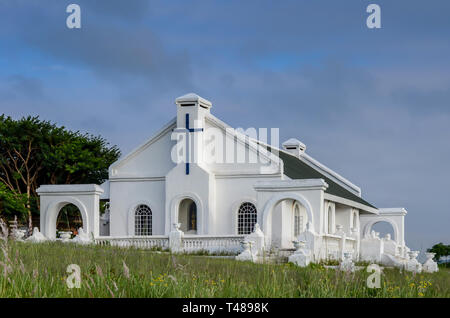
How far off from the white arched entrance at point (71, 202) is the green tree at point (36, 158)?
923 cm

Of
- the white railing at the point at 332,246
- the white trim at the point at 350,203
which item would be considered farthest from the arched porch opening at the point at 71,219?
the white railing at the point at 332,246

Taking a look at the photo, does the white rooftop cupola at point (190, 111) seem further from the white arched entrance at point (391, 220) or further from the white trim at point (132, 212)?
the white arched entrance at point (391, 220)

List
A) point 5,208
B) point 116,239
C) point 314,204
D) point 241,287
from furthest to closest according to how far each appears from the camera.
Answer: point 5,208
point 116,239
point 314,204
point 241,287

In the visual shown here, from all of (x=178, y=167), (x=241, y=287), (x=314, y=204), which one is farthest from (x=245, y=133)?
(x=241, y=287)

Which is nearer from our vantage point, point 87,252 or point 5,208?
point 87,252

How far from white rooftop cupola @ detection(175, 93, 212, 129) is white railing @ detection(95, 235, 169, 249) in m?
6.33

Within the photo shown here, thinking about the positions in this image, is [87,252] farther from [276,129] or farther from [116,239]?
[276,129]

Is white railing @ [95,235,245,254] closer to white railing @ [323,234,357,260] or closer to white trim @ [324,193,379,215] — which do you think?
white railing @ [323,234,357,260]

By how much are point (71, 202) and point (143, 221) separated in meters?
3.76

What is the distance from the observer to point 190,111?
113ft

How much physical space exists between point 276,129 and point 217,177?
3.83 m

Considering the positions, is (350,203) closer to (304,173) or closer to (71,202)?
(304,173)

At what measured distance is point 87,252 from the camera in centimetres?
2016

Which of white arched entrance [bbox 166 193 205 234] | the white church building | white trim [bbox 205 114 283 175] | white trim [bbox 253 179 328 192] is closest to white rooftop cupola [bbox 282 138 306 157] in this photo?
the white church building
